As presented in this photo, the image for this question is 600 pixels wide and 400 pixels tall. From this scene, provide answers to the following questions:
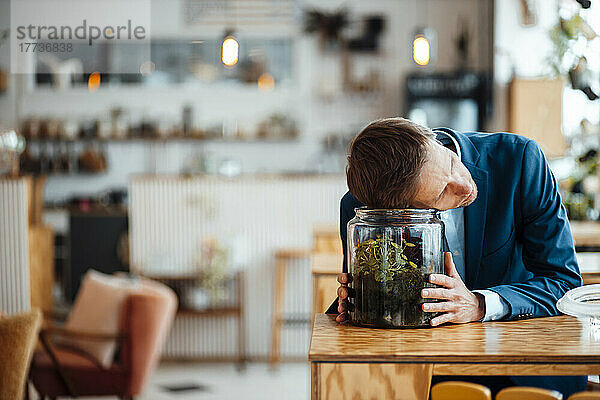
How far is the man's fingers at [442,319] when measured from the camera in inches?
Result: 58.6

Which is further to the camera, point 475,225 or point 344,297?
point 475,225

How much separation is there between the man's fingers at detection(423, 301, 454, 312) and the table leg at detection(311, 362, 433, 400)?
22 centimetres

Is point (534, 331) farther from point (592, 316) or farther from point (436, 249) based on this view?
point (436, 249)

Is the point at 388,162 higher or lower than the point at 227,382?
higher

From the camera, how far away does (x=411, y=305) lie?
148cm

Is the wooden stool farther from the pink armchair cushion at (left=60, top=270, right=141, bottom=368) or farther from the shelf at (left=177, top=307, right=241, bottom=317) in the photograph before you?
the pink armchair cushion at (left=60, top=270, right=141, bottom=368)

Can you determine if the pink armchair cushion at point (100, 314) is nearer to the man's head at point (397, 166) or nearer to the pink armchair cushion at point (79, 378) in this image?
the pink armchair cushion at point (79, 378)

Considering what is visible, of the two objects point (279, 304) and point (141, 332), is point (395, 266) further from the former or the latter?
point (279, 304)

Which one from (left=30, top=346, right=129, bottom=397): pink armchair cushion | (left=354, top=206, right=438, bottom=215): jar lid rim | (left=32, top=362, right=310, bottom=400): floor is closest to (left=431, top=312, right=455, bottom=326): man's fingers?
(left=354, top=206, right=438, bottom=215): jar lid rim

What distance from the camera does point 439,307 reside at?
4.87 feet

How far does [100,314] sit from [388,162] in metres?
3.22

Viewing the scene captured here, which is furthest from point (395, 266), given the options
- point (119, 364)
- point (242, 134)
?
point (242, 134)

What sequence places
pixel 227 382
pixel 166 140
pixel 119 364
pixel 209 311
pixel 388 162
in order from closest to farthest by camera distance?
pixel 388 162 → pixel 119 364 → pixel 227 382 → pixel 209 311 → pixel 166 140

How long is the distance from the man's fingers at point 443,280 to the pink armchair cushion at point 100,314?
9.93 feet
